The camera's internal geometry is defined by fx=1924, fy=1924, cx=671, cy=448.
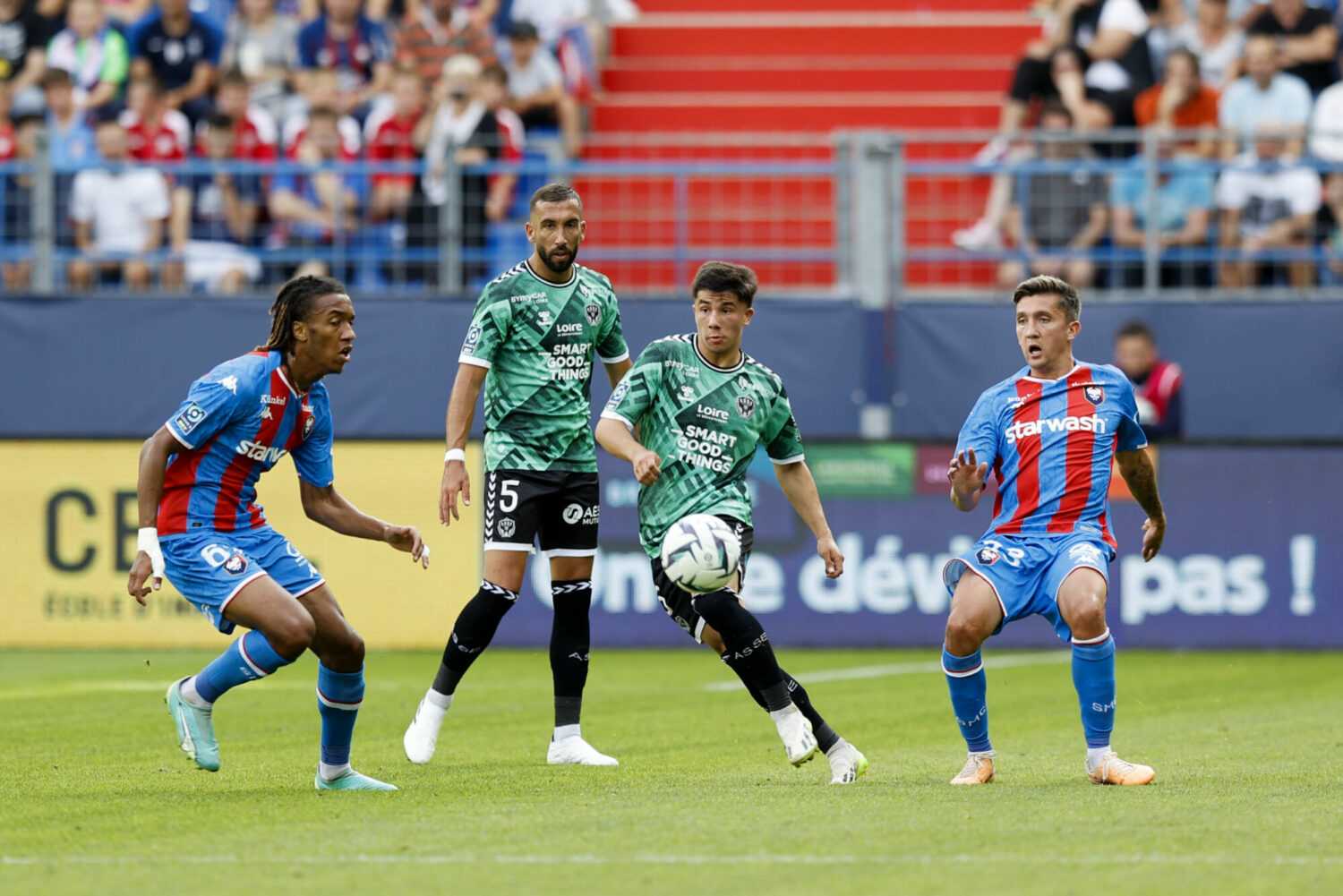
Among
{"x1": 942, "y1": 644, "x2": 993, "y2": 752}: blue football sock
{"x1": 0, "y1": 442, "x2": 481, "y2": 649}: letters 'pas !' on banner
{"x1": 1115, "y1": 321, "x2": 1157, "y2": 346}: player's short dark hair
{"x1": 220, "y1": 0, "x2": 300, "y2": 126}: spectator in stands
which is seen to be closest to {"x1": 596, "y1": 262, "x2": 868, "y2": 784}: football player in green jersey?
{"x1": 942, "y1": 644, "x2": 993, "y2": 752}: blue football sock

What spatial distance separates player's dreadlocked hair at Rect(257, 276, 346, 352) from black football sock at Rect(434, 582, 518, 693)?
154 centimetres

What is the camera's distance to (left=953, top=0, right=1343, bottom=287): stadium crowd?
49.4 feet

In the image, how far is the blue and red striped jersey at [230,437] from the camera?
706cm

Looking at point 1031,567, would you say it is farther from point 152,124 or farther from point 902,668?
point 152,124

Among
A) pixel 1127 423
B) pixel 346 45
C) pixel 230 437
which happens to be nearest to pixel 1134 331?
pixel 1127 423

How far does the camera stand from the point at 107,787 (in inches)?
288

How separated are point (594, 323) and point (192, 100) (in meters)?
10.6

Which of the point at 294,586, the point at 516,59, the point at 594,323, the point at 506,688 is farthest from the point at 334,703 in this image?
the point at 516,59

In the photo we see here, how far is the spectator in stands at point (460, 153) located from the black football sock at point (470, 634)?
7.64 meters

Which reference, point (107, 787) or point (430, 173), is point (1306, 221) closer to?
point (430, 173)

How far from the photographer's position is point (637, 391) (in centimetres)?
772

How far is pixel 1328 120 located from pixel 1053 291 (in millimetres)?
9798

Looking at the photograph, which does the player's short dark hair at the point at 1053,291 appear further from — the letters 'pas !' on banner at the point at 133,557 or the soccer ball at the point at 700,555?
the letters 'pas !' on banner at the point at 133,557

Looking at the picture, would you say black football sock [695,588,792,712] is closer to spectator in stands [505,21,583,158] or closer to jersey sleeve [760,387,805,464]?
jersey sleeve [760,387,805,464]
